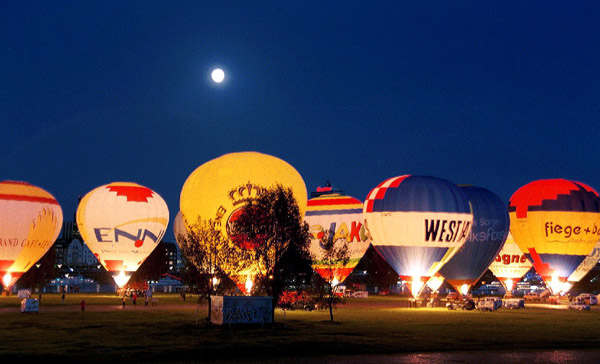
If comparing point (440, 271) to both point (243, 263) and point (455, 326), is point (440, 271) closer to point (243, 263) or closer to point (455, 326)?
point (455, 326)

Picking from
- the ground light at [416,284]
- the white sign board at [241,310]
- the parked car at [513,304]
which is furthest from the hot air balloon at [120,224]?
the white sign board at [241,310]

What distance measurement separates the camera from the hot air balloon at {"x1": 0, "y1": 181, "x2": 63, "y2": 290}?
61844mm

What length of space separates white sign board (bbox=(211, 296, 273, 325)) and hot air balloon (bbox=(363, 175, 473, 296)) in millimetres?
23740

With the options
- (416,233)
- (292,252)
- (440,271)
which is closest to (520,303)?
(440,271)

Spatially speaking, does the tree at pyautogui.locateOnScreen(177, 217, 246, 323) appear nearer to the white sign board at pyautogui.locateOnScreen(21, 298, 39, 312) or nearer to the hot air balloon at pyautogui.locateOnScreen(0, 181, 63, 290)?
the white sign board at pyautogui.locateOnScreen(21, 298, 39, 312)

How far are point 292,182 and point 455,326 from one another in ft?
43.1

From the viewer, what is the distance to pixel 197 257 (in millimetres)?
38812

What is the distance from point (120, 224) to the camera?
66.9 m

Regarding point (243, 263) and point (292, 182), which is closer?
point (243, 263)

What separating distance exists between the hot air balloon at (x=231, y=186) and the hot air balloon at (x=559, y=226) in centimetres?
3232

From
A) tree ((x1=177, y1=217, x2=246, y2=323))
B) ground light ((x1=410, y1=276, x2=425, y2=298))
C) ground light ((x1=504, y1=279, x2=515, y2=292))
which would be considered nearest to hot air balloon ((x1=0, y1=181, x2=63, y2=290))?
tree ((x1=177, y1=217, x2=246, y2=323))

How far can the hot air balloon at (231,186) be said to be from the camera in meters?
42.6

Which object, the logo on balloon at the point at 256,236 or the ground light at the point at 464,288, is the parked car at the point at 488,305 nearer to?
the ground light at the point at 464,288

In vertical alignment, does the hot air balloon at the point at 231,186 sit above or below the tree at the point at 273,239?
above
